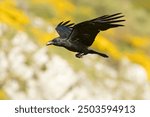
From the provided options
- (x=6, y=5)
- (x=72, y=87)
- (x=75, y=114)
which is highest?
(x=6, y=5)

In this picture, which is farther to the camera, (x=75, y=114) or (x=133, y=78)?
(x=133, y=78)

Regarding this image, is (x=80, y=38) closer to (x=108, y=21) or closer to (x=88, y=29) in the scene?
(x=88, y=29)

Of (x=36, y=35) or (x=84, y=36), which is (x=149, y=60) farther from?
(x=84, y=36)

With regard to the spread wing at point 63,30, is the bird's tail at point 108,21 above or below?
below

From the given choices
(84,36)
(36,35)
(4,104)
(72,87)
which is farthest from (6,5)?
(84,36)

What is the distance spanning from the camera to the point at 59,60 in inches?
1780

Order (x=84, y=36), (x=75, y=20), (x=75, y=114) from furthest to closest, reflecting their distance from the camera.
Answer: (x=75, y=20), (x=75, y=114), (x=84, y=36)

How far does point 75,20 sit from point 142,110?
16.4 meters

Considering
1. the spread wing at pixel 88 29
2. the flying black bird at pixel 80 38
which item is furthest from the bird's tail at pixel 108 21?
the flying black bird at pixel 80 38

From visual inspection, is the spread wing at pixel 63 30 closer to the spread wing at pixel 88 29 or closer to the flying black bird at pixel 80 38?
the flying black bird at pixel 80 38

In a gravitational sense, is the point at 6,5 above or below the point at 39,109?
above

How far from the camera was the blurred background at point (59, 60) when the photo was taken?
145 feet

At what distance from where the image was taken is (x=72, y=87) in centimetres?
4466

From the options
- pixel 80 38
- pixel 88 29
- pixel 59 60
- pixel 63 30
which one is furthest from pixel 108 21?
pixel 59 60
